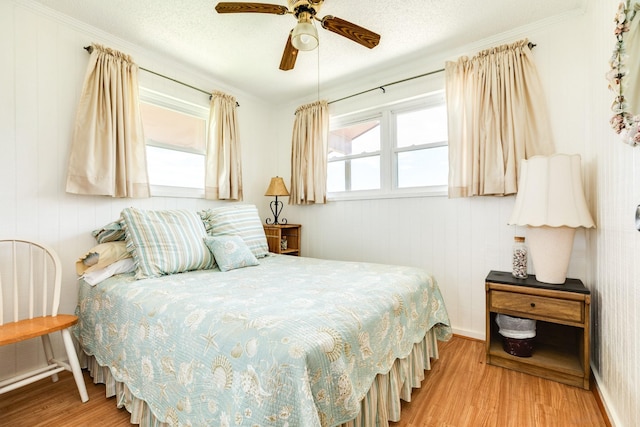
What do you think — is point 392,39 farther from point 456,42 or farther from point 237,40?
point 237,40

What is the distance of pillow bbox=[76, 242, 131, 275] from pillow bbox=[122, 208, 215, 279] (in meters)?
0.11

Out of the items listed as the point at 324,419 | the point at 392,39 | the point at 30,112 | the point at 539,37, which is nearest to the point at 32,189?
the point at 30,112

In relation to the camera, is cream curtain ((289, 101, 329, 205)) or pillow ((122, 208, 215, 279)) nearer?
pillow ((122, 208, 215, 279))

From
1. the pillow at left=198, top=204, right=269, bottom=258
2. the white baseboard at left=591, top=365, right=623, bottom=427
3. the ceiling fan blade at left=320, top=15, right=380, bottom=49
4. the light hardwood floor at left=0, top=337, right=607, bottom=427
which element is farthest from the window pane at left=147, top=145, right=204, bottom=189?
the white baseboard at left=591, top=365, right=623, bottom=427

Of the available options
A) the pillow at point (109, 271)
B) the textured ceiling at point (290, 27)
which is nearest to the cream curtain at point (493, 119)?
the textured ceiling at point (290, 27)

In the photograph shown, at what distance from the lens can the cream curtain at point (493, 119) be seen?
7.34 ft

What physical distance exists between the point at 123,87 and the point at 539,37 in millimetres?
3340

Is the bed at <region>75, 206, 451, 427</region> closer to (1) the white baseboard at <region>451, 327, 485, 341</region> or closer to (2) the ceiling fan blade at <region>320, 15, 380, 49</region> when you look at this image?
(1) the white baseboard at <region>451, 327, 485, 341</region>

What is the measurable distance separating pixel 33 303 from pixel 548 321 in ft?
11.2

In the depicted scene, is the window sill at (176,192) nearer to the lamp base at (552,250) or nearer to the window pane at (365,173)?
the window pane at (365,173)

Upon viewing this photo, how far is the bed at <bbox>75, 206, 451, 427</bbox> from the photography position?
3.14ft

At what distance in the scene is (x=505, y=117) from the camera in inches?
90.7

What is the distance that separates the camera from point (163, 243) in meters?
2.01

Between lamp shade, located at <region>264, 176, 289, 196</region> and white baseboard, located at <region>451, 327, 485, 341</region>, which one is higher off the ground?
lamp shade, located at <region>264, 176, 289, 196</region>
